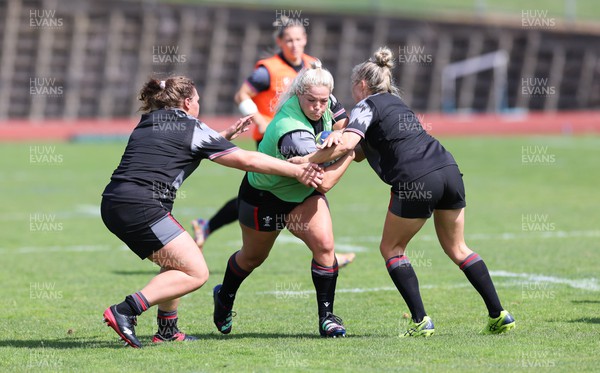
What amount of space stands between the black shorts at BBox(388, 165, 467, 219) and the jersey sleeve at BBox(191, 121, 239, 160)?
3.63 ft

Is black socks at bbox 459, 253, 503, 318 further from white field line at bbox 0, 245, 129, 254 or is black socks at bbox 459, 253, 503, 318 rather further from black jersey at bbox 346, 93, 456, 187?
white field line at bbox 0, 245, 129, 254

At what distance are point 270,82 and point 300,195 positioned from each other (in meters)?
3.65

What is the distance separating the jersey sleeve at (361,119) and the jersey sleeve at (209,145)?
29.8 inches

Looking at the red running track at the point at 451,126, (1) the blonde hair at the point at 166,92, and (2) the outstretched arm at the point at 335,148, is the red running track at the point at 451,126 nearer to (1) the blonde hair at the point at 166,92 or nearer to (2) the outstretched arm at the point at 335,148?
(1) the blonde hair at the point at 166,92

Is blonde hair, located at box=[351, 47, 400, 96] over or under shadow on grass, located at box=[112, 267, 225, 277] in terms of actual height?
over

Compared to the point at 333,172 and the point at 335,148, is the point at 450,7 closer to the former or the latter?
the point at 333,172

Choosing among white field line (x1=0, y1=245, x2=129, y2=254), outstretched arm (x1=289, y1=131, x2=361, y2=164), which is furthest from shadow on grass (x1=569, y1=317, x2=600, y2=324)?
white field line (x1=0, y1=245, x2=129, y2=254)

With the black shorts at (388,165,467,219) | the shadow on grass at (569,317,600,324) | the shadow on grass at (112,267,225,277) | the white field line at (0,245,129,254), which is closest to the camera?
the black shorts at (388,165,467,219)

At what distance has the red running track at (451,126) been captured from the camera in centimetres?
2923

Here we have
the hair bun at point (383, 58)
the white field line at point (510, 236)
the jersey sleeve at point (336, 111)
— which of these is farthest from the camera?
the white field line at point (510, 236)

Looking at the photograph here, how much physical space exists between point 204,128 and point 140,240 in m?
0.79

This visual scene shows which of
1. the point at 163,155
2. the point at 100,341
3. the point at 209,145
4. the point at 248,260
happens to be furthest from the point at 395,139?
the point at 100,341

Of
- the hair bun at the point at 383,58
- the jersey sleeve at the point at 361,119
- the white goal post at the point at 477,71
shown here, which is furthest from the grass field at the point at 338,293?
the white goal post at the point at 477,71

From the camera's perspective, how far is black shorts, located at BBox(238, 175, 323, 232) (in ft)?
21.8
